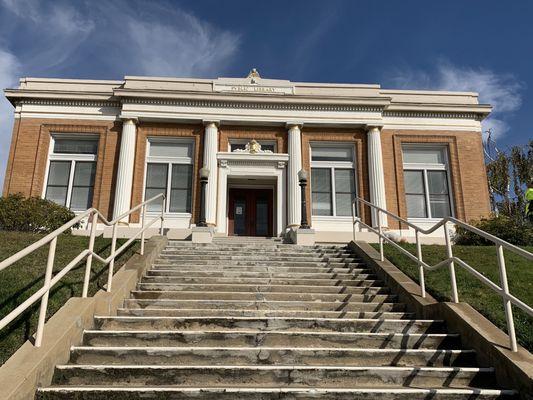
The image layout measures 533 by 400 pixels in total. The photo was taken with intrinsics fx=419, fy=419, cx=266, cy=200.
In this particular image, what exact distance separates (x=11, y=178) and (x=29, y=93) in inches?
137

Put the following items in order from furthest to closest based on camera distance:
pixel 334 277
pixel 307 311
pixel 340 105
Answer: pixel 340 105 < pixel 334 277 < pixel 307 311

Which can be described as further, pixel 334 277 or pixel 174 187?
pixel 174 187

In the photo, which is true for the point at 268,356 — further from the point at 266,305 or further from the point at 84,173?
the point at 84,173

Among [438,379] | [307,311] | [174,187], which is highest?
[174,187]

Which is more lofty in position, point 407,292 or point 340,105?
point 340,105

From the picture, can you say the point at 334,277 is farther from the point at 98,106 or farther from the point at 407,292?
the point at 98,106

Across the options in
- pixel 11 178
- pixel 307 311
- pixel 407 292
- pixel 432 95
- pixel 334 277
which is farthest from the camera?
pixel 432 95

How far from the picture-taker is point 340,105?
1678 cm

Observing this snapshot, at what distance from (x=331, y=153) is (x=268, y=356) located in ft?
43.3

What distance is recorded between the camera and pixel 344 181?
16.8 m

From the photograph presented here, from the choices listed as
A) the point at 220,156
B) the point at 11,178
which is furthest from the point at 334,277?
the point at 11,178

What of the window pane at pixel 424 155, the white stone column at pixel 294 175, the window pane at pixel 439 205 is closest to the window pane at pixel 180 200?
the white stone column at pixel 294 175

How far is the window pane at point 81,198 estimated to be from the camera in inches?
632

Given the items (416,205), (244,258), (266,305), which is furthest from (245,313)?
(416,205)
